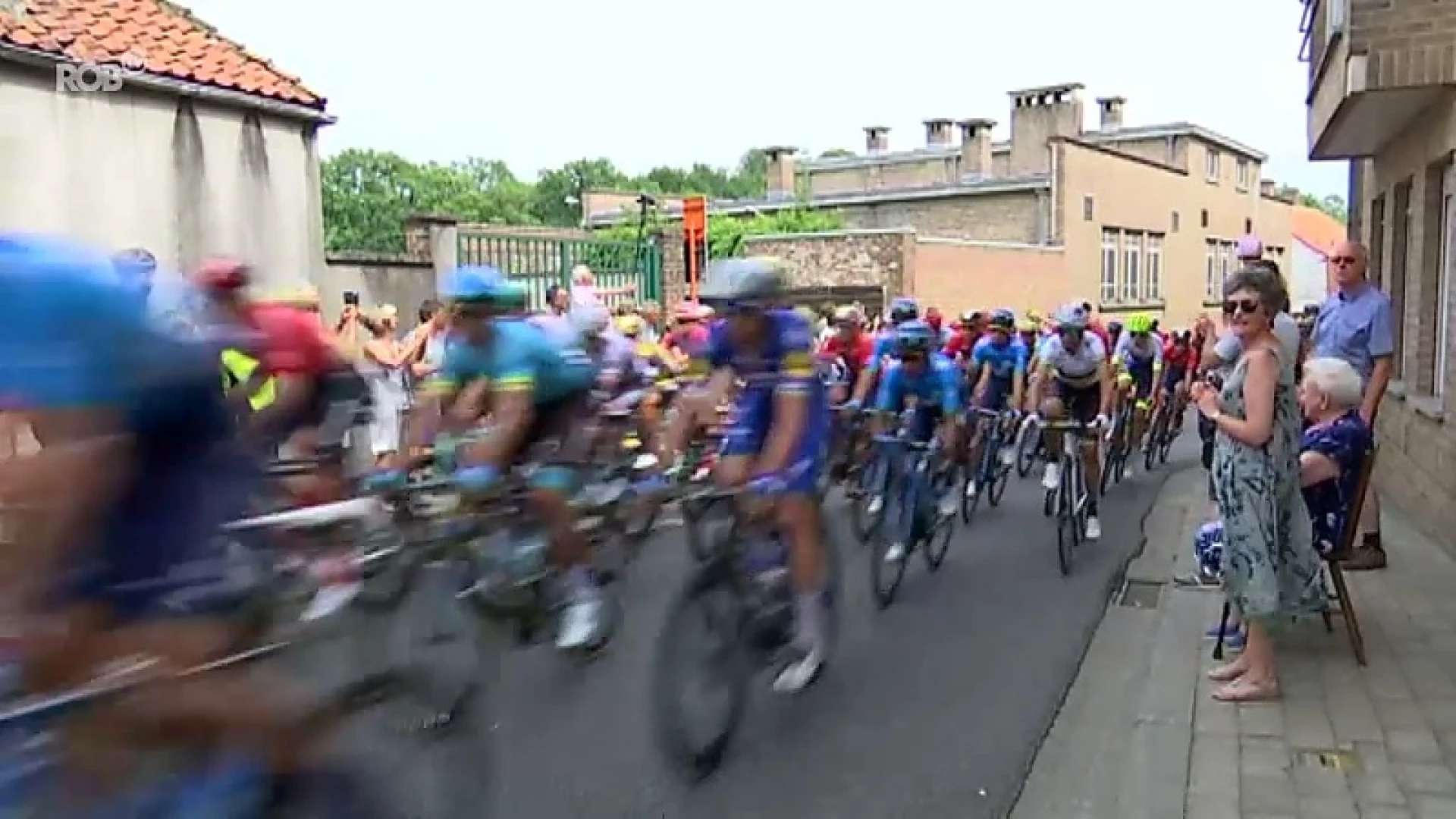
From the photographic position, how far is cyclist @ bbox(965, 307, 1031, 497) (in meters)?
11.3

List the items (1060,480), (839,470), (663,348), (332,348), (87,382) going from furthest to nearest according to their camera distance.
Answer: (663,348), (839,470), (1060,480), (332,348), (87,382)

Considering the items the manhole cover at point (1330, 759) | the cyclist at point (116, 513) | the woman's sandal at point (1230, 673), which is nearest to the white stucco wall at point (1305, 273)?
the woman's sandal at point (1230, 673)

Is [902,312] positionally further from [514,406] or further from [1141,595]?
[514,406]

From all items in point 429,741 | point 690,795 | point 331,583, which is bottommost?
point 690,795

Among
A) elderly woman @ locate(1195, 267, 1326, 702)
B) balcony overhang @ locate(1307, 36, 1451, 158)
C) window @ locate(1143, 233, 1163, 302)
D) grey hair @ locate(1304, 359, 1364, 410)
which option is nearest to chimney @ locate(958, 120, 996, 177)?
window @ locate(1143, 233, 1163, 302)

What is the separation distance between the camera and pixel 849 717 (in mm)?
5875

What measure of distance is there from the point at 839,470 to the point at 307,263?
23.4 ft

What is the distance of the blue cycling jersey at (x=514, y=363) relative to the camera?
20.1 ft

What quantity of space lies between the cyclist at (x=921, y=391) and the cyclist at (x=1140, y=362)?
5.65 meters

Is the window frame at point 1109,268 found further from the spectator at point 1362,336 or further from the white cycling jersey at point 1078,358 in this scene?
the spectator at point 1362,336

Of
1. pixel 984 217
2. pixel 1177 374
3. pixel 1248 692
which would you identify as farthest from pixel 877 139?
pixel 1248 692

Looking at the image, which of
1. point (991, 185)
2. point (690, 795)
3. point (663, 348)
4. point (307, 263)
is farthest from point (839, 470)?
point (991, 185)

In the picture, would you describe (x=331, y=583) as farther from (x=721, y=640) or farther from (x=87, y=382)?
(x=87, y=382)

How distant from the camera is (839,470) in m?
10.2
